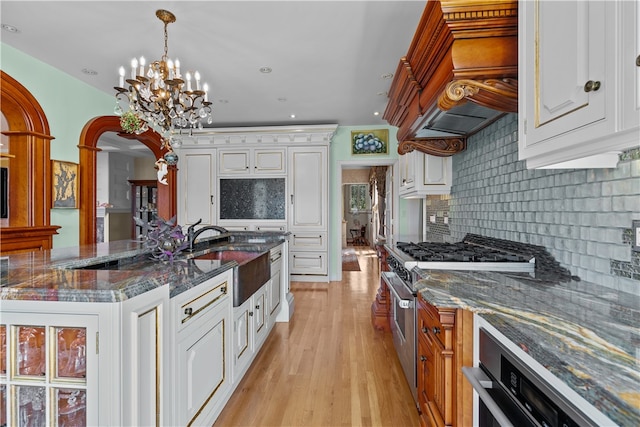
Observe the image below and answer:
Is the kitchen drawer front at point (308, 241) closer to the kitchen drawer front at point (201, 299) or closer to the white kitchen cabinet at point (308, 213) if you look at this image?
the white kitchen cabinet at point (308, 213)

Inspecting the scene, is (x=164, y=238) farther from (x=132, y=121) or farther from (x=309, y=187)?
(x=309, y=187)

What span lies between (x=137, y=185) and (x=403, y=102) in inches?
320

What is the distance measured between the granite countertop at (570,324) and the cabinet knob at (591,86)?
0.65m

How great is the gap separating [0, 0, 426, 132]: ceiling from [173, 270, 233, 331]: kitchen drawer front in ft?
6.66

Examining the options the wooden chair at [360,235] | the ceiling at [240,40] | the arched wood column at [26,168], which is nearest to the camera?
the ceiling at [240,40]

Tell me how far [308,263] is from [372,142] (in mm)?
2416

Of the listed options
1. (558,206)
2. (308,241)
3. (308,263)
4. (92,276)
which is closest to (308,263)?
(308,263)

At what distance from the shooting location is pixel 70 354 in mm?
1015

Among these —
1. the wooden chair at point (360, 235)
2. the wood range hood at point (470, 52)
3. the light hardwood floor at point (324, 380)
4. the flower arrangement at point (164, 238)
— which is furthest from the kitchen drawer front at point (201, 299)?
the wooden chair at point (360, 235)

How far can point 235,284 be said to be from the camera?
192 centimetres

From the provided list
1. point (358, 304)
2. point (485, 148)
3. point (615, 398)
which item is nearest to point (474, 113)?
point (485, 148)

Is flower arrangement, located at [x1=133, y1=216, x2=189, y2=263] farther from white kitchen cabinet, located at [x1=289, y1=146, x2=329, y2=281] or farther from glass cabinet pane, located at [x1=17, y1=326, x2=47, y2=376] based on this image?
white kitchen cabinet, located at [x1=289, y1=146, x2=329, y2=281]

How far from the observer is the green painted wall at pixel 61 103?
3205 mm

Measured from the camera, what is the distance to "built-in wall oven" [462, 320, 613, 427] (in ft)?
2.16
